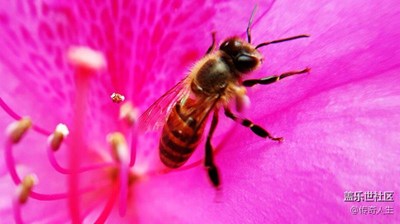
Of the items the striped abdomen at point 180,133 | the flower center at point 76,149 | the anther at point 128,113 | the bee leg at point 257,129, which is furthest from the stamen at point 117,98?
Result: the bee leg at point 257,129

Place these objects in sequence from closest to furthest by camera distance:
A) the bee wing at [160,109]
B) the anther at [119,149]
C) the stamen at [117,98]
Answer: the anther at [119,149] → the bee wing at [160,109] → the stamen at [117,98]

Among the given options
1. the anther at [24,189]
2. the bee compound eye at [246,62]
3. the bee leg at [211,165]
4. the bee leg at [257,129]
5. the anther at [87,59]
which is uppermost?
the anther at [87,59]

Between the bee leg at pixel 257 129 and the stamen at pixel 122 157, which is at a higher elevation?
the stamen at pixel 122 157

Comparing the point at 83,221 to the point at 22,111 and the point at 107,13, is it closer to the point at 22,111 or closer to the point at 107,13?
the point at 22,111

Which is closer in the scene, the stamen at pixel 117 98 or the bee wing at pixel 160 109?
the bee wing at pixel 160 109

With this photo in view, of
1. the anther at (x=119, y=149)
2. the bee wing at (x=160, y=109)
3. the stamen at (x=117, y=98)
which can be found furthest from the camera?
the stamen at (x=117, y=98)

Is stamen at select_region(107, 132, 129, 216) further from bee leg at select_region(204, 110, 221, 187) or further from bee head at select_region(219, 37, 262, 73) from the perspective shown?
bee head at select_region(219, 37, 262, 73)

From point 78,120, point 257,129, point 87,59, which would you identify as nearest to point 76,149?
point 78,120

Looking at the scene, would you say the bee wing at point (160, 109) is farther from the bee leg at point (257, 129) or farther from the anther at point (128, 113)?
the bee leg at point (257, 129)
